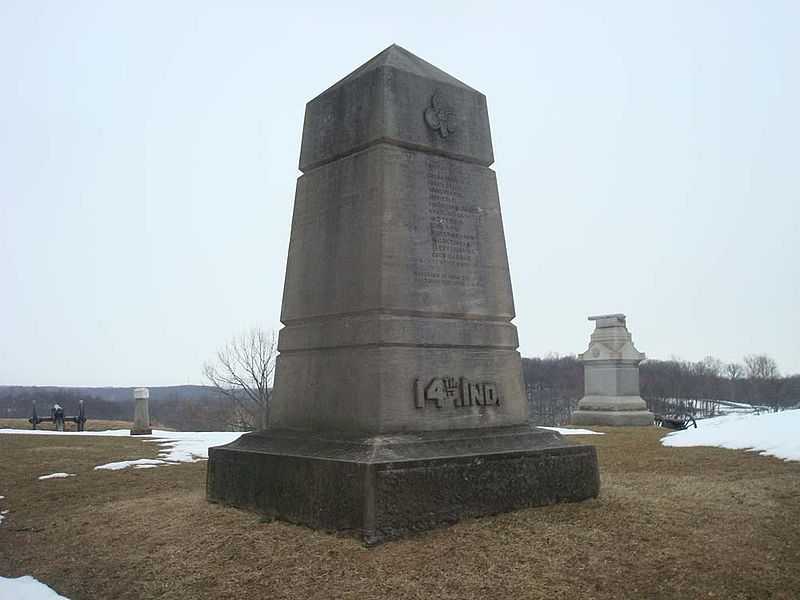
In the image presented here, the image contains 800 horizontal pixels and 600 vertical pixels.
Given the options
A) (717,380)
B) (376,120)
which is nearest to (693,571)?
(376,120)

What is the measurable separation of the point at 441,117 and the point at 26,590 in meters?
5.09

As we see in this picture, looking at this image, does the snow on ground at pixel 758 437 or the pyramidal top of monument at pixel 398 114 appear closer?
the pyramidal top of monument at pixel 398 114

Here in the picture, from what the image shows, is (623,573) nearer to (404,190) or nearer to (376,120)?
(404,190)

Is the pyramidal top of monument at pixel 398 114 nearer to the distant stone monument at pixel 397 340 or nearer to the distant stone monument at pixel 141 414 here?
the distant stone monument at pixel 397 340

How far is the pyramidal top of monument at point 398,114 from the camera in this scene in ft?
22.4

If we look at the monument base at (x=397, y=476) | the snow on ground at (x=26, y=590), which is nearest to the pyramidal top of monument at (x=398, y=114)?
the monument base at (x=397, y=476)

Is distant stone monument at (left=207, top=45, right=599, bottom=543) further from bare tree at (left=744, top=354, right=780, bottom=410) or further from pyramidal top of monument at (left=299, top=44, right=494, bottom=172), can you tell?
bare tree at (left=744, top=354, right=780, bottom=410)

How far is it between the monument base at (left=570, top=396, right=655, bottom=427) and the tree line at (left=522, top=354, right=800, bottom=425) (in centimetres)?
4308

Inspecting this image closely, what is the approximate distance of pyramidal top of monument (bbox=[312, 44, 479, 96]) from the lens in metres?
7.08

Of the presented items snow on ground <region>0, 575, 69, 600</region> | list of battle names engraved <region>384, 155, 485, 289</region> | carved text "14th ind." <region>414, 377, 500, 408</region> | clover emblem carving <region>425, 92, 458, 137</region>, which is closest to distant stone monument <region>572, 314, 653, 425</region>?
carved text "14th ind." <region>414, 377, 500, 408</region>

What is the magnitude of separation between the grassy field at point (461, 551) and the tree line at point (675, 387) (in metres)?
58.2

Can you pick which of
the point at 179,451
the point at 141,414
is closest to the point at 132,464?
the point at 179,451

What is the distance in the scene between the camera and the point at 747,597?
4.35 metres

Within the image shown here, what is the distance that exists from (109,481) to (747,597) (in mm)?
7839
